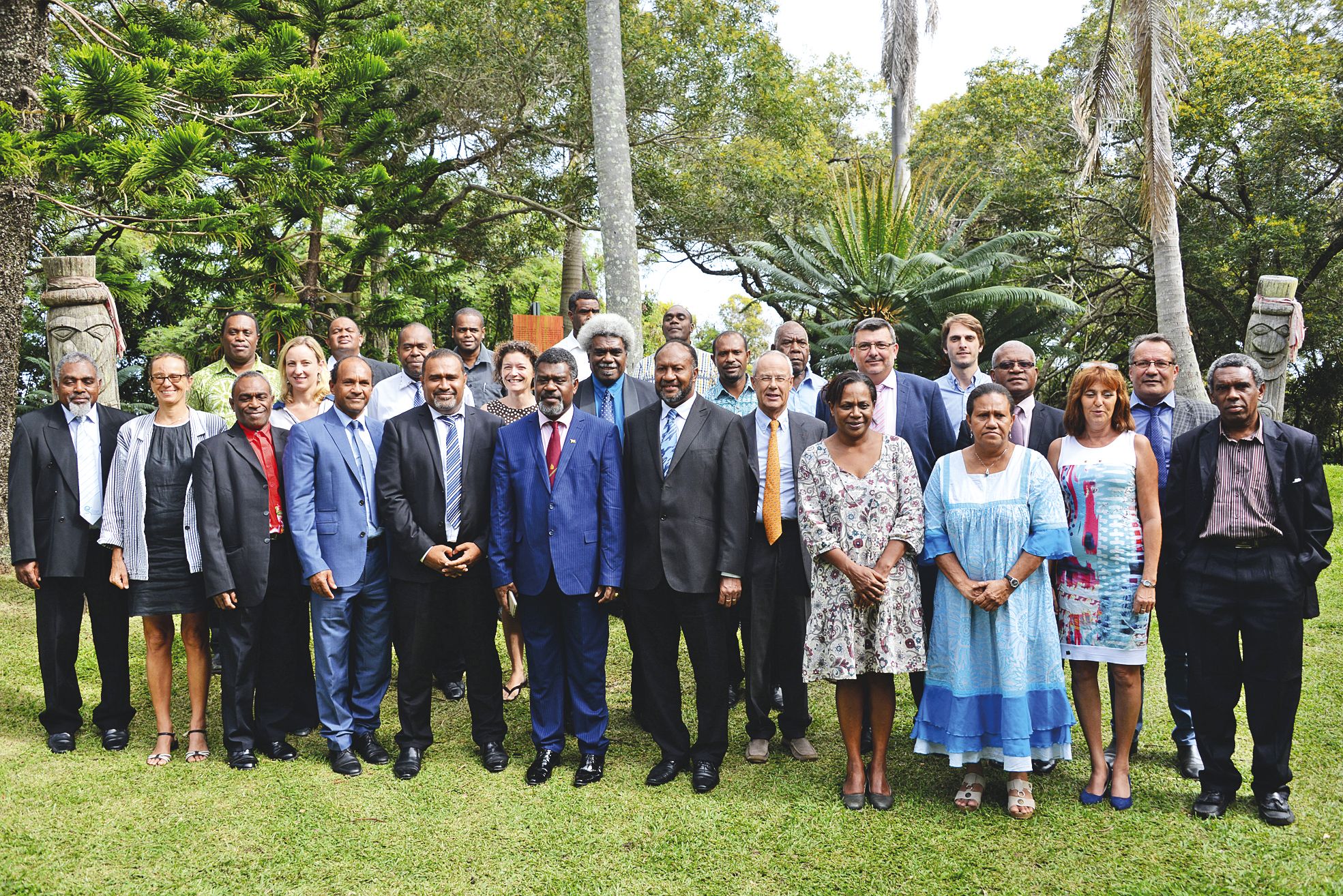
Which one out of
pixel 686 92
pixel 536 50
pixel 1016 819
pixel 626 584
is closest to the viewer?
pixel 1016 819

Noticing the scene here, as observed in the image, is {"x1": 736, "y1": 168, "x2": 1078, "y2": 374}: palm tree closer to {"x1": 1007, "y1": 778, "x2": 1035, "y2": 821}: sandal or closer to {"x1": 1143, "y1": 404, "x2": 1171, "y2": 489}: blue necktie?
{"x1": 1143, "y1": 404, "x2": 1171, "y2": 489}: blue necktie

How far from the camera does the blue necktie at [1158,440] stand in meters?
4.14

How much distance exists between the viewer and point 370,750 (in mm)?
4285

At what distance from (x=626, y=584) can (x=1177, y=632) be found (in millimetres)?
2461

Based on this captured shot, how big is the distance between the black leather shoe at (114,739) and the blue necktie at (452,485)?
1995mm

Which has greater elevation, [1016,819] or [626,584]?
[626,584]

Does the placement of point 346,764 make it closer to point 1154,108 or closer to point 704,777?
point 704,777

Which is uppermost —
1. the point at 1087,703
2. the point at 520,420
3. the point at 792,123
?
the point at 792,123

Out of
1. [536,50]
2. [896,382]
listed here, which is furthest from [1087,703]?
[536,50]

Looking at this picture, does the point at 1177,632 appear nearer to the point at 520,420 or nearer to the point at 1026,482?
the point at 1026,482

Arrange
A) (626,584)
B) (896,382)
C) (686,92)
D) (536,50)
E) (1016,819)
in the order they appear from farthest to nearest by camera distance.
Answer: (686,92)
(536,50)
(896,382)
(626,584)
(1016,819)

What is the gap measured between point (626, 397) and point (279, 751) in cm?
239

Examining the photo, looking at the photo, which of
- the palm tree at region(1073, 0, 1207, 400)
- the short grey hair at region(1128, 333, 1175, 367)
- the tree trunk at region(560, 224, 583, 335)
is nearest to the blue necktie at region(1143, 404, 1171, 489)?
the short grey hair at region(1128, 333, 1175, 367)

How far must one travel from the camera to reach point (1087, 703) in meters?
3.74
